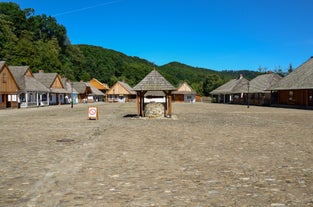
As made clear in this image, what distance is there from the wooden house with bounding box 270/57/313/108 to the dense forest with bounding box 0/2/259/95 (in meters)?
54.0

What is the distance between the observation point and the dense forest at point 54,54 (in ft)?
253

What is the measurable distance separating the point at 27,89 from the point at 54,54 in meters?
45.6

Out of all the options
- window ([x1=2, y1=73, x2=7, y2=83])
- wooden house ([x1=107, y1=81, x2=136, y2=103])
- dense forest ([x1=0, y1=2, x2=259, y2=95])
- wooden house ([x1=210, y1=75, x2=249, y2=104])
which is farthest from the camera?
wooden house ([x1=107, y1=81, x2=136, y2=103])

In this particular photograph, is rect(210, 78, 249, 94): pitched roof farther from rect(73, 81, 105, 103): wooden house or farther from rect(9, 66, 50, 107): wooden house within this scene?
rect(9, 66, 50, 107): wooden house

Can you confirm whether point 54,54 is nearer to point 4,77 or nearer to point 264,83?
point 4,77

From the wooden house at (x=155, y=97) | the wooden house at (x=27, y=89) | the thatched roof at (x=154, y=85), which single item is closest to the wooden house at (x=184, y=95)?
the wooden house at (x=27, y=89)

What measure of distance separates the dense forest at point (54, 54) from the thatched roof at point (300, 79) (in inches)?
2141

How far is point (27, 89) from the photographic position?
162ft

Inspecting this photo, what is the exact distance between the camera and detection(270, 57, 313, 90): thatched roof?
44372mm

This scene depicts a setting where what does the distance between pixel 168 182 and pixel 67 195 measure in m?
2.03

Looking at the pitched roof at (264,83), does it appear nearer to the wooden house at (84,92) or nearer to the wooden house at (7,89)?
the wooden house at (7,89)

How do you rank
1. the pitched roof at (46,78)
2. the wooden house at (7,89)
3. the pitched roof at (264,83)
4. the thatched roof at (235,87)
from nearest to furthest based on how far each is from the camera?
the wooden house at (7,89)
the pitched roof at (264,83)
the pitched roof at (46,78)
the thatched roof at (235,87)

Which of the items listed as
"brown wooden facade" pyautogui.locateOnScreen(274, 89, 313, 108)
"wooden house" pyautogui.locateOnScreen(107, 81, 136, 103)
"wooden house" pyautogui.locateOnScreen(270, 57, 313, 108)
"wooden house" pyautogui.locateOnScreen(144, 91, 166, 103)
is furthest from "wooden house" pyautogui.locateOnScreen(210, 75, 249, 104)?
"wooden house" pyautogui.locateOnScreen(144, 91, 166, 103)

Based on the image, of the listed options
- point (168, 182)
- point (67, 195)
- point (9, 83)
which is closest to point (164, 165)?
point (168, 182)
